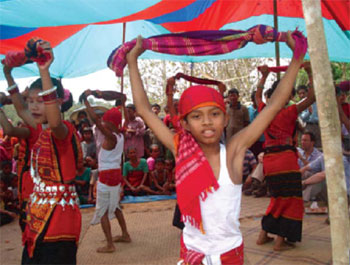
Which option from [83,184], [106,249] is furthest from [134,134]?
[106,249]

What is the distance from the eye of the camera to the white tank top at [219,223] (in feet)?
6.48

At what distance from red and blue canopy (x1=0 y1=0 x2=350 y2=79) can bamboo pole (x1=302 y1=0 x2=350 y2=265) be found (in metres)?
2.72

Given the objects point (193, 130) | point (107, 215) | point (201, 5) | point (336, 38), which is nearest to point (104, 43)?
point (201, 5)

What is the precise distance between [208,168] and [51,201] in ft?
4.07

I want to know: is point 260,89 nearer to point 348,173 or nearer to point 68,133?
point 348,173

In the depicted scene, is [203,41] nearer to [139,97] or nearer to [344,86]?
[139,97]

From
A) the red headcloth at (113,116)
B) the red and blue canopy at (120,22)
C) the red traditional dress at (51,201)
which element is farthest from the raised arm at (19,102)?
the red headcloth at (113,116)

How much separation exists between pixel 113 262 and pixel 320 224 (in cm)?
301

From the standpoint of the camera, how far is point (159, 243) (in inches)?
201

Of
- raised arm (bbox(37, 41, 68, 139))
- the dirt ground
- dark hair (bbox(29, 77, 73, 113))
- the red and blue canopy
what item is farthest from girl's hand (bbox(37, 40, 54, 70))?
the dirt ground

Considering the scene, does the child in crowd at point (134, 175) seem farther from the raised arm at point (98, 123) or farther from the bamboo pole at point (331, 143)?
the bamboo pole at point (331, 143)

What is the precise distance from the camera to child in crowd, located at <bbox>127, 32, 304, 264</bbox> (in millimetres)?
1970

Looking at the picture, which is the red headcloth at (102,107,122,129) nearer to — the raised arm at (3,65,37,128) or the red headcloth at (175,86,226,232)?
the raised arm at (3,65,37,128)

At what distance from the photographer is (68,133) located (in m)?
2.71
